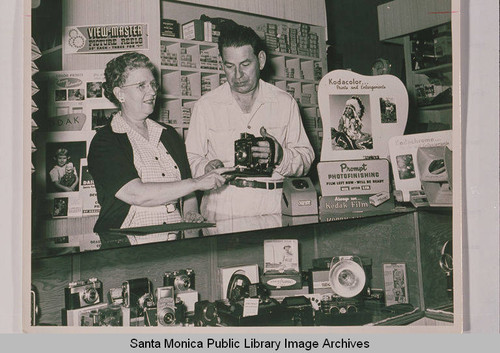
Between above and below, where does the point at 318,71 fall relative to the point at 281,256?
above

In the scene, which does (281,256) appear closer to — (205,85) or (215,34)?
(205,85)

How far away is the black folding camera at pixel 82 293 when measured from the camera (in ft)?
7.32

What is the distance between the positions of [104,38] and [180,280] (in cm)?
110

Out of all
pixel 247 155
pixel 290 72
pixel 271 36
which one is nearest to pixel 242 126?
pixel 247 155

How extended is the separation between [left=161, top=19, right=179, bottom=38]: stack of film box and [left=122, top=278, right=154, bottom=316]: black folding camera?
3.54 feet

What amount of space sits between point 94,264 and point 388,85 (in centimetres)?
160

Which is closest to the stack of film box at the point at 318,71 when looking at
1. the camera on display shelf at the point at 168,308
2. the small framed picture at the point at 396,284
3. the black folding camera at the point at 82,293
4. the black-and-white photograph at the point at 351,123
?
the black-and-white photograph at the point at 351,123

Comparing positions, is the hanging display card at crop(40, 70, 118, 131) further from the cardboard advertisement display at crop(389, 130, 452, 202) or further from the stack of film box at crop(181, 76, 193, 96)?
the cardboard advertisement display at crop(389, 130, 452, 202)

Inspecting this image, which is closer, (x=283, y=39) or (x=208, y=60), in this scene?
(x=208, y=60)

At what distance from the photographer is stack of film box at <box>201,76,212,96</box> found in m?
2.52

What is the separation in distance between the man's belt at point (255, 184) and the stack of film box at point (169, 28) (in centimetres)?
71

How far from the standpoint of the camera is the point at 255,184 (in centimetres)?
254

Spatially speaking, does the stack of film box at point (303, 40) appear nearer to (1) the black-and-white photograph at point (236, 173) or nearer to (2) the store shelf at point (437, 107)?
(1) the black-and-white photograph at point (236, 173)

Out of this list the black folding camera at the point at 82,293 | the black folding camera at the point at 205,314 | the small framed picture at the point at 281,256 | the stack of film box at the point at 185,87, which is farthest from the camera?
the small framed picture at the point at 281,256
